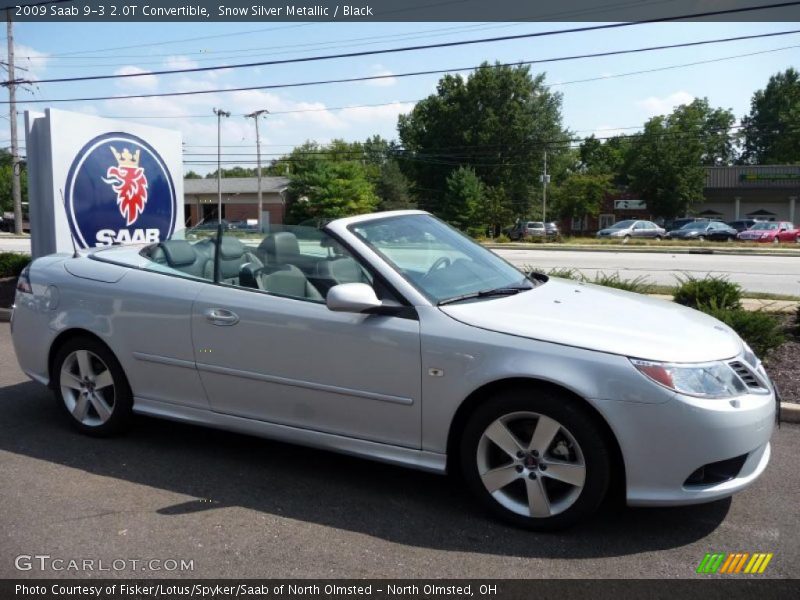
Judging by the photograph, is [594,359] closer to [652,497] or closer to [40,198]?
[652,497]

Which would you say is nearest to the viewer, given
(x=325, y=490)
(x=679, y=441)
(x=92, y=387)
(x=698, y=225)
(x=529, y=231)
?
(x=679, y=441)

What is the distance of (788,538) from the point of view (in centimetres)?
339

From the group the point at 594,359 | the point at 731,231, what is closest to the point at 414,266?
the point at 594,359

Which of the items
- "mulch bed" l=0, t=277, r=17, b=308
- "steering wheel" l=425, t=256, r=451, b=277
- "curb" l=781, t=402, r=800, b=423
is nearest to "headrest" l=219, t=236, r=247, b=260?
"steering wheel" l=425, t=256, r=451, b=277

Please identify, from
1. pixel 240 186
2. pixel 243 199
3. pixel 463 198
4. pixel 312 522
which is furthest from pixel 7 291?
pixel 240 186

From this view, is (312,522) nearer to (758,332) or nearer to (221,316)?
(221,316)

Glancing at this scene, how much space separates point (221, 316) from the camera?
408cm

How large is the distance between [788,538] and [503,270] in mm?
2094

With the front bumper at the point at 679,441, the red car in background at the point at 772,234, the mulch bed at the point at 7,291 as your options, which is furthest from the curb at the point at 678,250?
the front bumper at the point at 679,441

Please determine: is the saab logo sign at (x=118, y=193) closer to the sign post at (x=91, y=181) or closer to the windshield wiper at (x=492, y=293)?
the sign post at (x=91, y=181)

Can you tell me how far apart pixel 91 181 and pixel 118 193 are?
0.39 metres

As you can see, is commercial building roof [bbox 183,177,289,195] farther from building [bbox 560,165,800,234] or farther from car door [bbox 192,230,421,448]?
car door [bbox 192,230,421,448]

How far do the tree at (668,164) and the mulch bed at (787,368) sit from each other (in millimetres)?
55624

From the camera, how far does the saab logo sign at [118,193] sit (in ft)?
30.9
